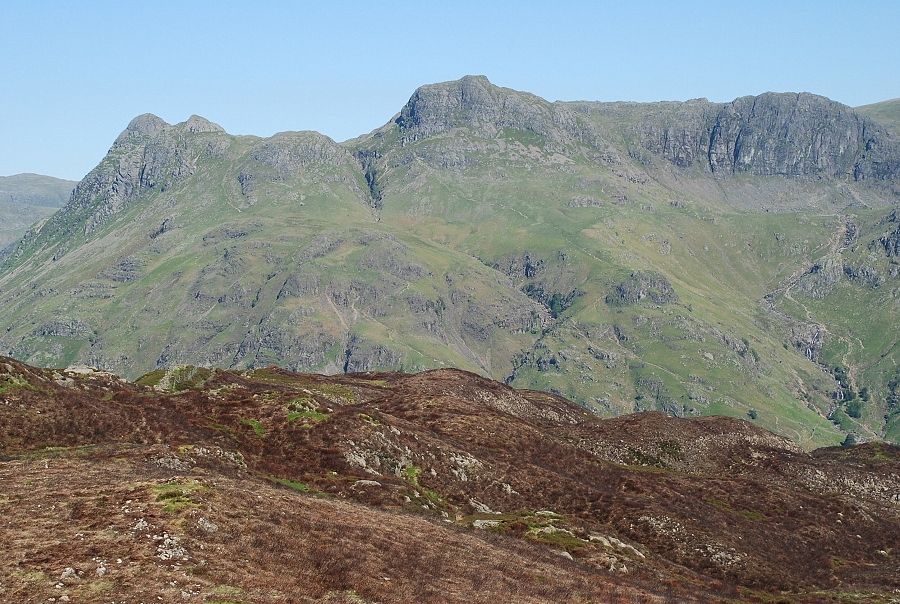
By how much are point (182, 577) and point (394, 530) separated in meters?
18.7

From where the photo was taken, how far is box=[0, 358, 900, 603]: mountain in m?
35.8

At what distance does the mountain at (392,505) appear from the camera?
35.8m

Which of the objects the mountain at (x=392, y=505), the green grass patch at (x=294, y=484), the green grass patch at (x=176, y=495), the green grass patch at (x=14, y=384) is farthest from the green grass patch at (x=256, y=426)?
the green grass patch at (x=176, y=495)

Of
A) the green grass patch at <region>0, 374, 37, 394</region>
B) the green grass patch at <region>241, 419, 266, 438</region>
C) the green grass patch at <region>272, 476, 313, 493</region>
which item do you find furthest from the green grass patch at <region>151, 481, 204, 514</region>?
the green grass patch at <region>241, 419, 266, 438</region>

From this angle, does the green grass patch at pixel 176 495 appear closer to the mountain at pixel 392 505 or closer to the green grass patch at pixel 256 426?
the mountain at pixel 392 505

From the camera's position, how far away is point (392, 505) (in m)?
62.6

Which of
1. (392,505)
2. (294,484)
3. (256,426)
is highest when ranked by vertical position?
(256,426)

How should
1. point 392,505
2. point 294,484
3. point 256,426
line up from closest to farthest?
point 294,484 < point 392,505 < point 256,426

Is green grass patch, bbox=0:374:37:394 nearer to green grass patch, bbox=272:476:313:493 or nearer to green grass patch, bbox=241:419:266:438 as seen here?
green grass patch, bbox=241:419:266:438

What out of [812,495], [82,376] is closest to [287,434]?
[82,376]

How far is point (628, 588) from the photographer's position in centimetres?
4856

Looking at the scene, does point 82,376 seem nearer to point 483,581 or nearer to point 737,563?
point 483,581

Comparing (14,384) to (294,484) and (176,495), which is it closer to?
(294,484)

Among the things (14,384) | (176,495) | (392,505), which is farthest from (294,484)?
(14,384)
